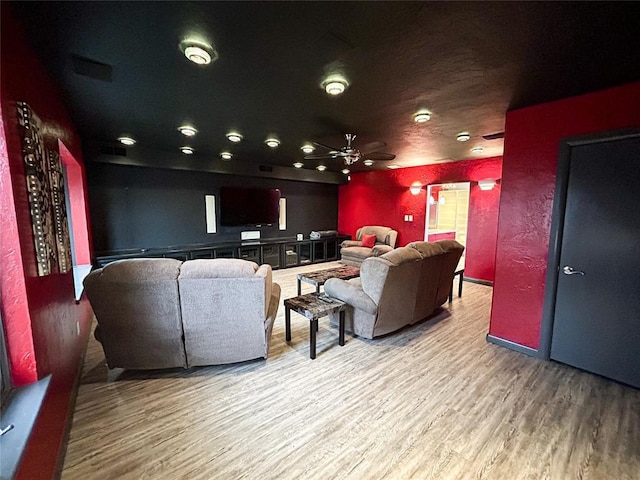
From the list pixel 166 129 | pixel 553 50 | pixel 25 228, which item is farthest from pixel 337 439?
pixel 166 129

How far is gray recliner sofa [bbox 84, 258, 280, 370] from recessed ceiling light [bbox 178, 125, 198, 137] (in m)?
1.99

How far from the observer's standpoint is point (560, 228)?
2.62 metres

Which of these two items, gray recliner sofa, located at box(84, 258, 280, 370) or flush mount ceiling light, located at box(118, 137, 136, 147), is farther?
flush mount ceiling light, located at box(118, 137, 136, 147)

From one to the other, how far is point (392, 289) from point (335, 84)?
1996 millimetres

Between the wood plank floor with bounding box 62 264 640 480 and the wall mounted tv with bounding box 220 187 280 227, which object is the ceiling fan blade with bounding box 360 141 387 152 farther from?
the wall mounted tv with bounding box 220 187 280 227

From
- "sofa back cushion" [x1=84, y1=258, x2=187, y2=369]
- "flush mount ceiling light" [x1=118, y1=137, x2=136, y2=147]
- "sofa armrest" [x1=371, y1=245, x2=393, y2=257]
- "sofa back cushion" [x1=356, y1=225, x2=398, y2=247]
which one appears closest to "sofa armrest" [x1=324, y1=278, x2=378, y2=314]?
"sofa back cushion" [x1=84, y1=258, x2=187, y2=369]

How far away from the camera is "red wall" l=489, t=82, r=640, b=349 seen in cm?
254

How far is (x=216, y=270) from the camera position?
2322 mm

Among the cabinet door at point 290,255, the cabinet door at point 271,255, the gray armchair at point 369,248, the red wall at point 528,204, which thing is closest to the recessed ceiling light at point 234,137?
the cabinet door at point 271,255

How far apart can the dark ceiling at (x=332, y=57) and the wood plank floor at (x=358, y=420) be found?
2.46 metres

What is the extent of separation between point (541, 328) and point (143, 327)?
3.67 meters

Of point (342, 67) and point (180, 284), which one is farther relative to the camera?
point (180, 284)

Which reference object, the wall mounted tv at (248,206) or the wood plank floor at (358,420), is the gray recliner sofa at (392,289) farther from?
the wall mounted tv at (248,206)

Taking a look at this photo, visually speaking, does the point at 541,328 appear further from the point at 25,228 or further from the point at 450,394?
the point at 25,228
